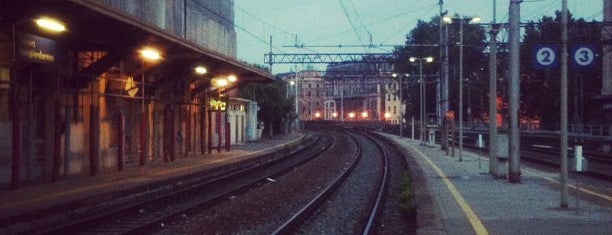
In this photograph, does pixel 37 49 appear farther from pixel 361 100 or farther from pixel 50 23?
pixel 361 100

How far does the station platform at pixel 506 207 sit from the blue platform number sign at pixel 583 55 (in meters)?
Result: 2.30

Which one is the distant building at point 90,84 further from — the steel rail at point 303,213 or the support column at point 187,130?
the steel rail at point 303,213

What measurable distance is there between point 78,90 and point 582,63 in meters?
12.7

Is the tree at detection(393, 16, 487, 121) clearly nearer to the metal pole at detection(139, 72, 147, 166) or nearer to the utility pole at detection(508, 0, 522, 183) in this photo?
the metal pole at detection(139, 72, 147, 166)

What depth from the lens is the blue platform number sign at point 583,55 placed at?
13.9 m

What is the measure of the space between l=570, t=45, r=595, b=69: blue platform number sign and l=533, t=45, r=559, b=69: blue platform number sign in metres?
0.40

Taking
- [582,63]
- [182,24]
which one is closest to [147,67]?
[182,24]

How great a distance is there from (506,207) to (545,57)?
2890 mm

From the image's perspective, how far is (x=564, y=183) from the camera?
44.0 ft

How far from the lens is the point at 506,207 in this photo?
13.9 m

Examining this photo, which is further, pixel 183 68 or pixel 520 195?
pixel 183 68

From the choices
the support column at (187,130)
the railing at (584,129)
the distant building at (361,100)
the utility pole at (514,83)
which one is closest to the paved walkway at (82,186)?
the support column at (187,130)

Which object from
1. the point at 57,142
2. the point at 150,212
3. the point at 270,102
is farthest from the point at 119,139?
the point at 270,102

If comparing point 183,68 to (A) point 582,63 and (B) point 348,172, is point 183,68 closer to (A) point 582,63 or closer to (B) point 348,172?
(B) point 348,172
